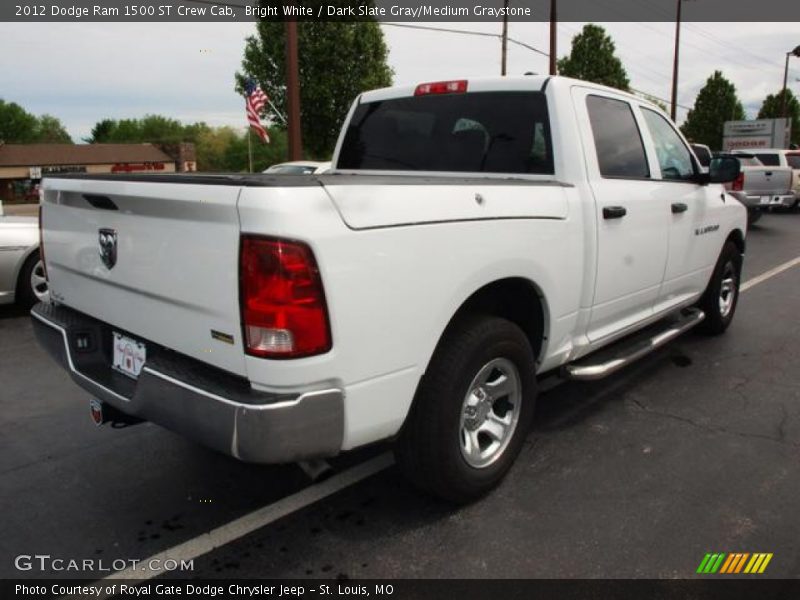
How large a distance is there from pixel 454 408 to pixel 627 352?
1.76m

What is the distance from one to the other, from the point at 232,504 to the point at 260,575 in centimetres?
57

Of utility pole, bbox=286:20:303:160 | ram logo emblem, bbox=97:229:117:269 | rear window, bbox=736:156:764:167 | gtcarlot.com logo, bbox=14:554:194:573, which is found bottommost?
gtcarlot.com logo, bbox=14:554:194:573

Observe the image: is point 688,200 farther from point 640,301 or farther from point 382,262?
point 382,262

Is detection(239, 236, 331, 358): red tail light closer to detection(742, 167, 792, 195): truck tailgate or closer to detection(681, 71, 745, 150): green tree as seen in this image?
detection(742, 167, 792, 195): truck tailgate

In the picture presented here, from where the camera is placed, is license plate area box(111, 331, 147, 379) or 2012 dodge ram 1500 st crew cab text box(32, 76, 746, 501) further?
license plate area box(111, 331, 147, 379)

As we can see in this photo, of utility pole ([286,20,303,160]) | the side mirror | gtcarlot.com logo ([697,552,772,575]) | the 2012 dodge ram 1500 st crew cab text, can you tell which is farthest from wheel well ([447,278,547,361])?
utility pole ([286,20,303,160])

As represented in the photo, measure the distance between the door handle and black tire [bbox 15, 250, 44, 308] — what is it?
18.3 ft

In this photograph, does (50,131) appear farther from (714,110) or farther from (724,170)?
(724,170)

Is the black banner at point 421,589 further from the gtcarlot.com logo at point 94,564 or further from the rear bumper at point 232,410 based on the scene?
the rear bumper at point 232,410

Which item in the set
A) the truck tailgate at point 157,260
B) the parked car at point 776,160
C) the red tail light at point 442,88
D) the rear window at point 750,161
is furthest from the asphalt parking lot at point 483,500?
the parked car at point 776,160

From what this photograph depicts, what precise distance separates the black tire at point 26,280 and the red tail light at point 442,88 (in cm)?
451

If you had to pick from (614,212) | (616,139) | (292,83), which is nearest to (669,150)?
(616,139)

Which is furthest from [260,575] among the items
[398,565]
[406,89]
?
[406,89]

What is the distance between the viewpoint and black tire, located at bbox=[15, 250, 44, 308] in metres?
6.48
